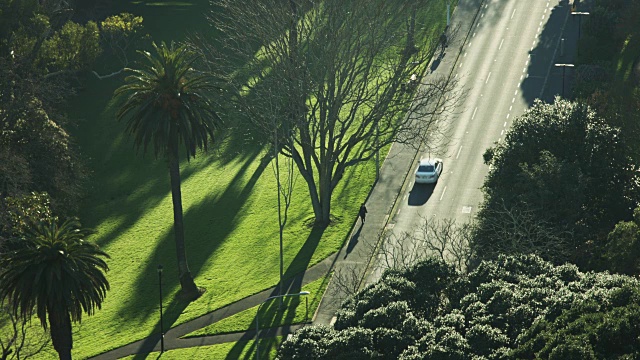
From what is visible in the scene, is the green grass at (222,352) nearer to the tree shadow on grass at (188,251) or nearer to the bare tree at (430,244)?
the tree shadow on grass at (188,251)

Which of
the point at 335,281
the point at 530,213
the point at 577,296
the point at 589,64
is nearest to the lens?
the point at 577,296

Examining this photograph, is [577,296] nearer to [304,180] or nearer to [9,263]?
[9,263]

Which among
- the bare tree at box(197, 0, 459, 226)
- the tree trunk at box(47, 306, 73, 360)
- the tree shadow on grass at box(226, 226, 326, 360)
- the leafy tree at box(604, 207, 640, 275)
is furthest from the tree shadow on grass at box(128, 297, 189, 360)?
the leafy tree at box(604, 207, 640, 275)

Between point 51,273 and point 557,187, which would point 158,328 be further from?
point 557,187

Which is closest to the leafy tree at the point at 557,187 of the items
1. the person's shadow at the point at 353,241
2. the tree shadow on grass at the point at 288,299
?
the person's shadow at the point at 353,241

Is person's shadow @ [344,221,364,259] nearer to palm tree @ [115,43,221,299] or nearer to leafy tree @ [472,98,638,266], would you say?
leafy tree @ [472,98,638,266]

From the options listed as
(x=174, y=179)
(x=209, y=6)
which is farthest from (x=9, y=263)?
(x=209, y=6)
